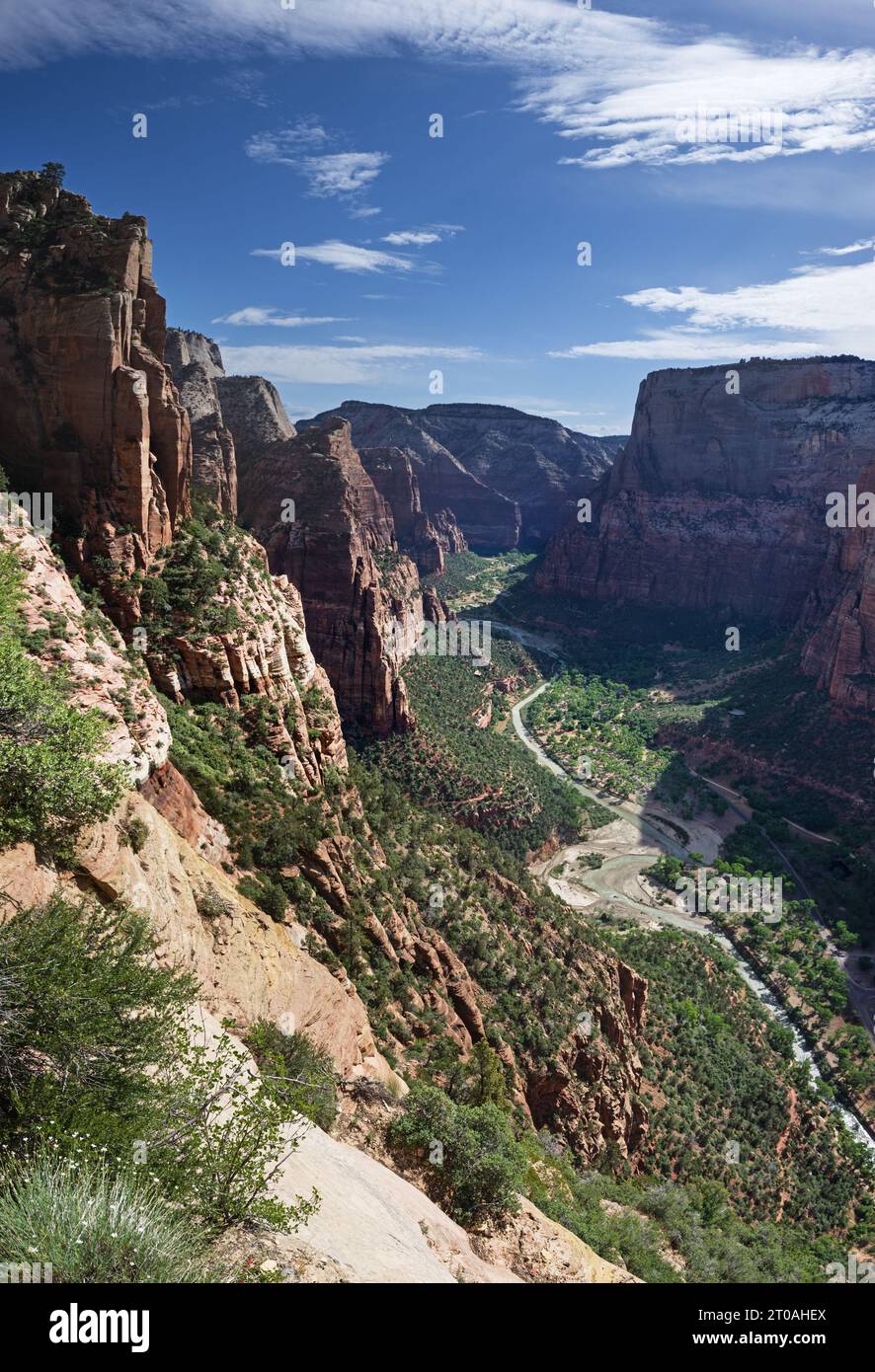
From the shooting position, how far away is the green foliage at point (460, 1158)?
17.5m

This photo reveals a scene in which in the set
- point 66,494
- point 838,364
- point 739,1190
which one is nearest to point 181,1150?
point 66,494

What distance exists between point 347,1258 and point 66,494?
27.4 m

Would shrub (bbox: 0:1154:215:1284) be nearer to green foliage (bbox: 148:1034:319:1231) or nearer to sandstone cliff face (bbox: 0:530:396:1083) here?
green foliage (bbox: 148:1034:319:1231)

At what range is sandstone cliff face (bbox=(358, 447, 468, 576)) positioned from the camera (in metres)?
147

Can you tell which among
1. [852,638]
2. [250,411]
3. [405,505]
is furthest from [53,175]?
[405,505]

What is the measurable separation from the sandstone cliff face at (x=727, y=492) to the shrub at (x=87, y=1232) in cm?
14054

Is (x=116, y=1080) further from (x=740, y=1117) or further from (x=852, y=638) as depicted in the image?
(x=852, y=638)

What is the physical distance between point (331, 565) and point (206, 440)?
1826cm

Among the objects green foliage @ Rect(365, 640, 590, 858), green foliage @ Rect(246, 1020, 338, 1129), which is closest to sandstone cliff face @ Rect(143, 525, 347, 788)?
green foliage @ Rect(246, 1020, 338, 1129)

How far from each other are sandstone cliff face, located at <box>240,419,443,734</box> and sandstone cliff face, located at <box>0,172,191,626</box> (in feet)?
100

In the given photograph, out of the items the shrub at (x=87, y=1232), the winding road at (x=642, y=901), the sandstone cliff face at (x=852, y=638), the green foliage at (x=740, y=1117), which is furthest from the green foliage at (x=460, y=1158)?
the sandstone cliff face at (x=852, y=638)

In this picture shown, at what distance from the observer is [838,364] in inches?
5901

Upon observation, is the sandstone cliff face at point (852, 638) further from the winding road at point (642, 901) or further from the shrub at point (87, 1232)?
the shrub at point (87, 1232)

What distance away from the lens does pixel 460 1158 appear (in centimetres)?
1798
